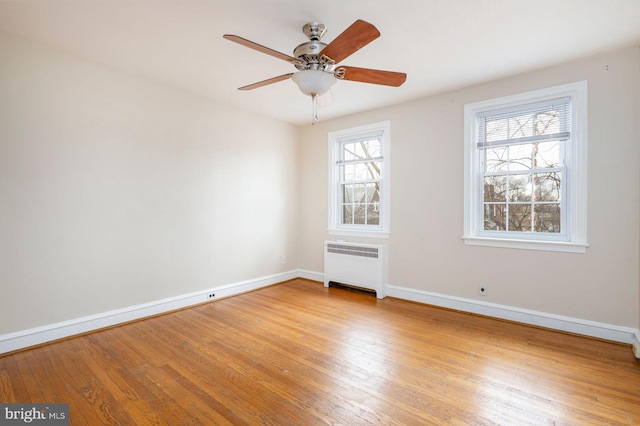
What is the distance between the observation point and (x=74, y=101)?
9.58 feet

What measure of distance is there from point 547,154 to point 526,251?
1048mm

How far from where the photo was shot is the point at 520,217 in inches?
133

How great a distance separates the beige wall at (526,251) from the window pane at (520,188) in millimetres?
Result: 512

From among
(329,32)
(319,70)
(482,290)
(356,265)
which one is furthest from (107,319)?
(482,290)

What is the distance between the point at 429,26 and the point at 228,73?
2.01 metres

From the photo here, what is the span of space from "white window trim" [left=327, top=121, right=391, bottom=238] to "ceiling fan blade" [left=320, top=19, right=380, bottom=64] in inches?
91.2

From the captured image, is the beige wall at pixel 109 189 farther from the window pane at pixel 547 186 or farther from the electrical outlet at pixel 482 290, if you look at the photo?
the window pane at pixel 547 186

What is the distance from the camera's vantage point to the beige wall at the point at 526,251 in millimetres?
2760

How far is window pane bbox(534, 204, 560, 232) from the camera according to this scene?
315 centimetres

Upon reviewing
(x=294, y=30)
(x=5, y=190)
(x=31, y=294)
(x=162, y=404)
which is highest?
(x=294, y=30)

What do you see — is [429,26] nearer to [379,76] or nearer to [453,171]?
[379,76]

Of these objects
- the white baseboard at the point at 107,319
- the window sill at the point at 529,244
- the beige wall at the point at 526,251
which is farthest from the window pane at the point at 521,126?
the white baseboard at the point at 107,319

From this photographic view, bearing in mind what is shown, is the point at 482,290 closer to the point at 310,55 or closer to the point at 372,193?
the point at 372,193

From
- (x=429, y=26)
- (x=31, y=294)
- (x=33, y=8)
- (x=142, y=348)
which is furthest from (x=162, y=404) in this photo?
(x=429, y=26)
